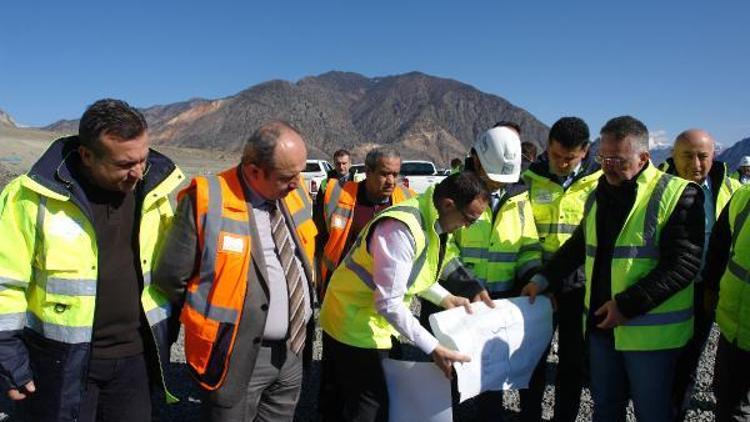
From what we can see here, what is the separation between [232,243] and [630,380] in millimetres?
2084

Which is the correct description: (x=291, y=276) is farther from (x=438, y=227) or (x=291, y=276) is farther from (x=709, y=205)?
(x=709, y=205)

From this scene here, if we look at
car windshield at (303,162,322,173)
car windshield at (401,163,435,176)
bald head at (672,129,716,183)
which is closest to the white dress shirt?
bald head at (672,129,716,183)

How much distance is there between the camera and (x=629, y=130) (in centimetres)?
253

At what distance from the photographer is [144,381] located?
2.39 meters

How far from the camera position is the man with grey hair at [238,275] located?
2.12 meters

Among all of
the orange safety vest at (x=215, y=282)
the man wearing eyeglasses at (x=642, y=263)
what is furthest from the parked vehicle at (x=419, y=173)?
the orange safety vest at (x=215, y=282)

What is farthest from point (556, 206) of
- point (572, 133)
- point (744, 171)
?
point (744, 171)

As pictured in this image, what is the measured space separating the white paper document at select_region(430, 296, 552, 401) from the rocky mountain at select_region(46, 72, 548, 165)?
2504 inches

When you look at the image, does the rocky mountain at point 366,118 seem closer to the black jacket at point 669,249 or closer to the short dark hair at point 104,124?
the black jacket at point 669,249

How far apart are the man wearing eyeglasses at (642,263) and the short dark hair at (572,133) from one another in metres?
0.48

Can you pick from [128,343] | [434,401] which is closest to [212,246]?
[128,343]

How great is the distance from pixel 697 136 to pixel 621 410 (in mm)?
2290

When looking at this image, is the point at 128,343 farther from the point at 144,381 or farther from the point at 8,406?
the point at 8,406

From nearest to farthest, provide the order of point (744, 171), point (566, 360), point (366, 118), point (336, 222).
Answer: point (566, 360) → point (336, 222) → point (744, 171) → point (366, 118)
